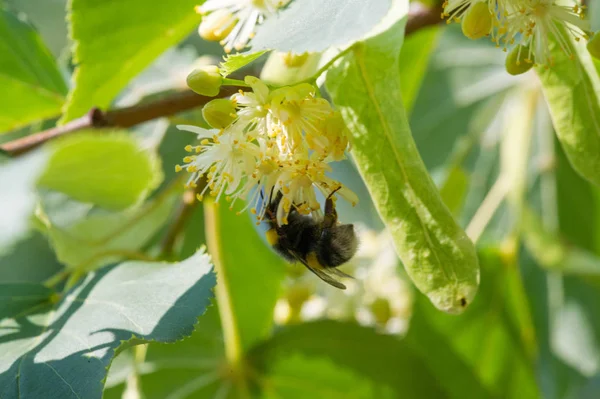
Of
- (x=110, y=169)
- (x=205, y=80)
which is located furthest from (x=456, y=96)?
(x=205, y=80)

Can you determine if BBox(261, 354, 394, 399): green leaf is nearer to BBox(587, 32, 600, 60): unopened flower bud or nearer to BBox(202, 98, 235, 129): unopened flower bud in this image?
BBox(202, 98, 235, 129): unopened flower bud

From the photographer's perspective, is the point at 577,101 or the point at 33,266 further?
the point at 33,266

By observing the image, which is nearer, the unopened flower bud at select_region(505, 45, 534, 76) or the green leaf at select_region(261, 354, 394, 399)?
the unopened flower bud at select_region(505, 45, 534, 76)

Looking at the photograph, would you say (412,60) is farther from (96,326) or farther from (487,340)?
(96,326)

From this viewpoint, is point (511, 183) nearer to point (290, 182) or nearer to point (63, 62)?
point (290, 182)

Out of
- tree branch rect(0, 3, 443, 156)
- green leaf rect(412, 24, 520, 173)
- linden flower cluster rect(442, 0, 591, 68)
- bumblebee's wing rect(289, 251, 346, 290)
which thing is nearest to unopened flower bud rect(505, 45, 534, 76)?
linden flower cluster rect(442, 0, 591, 68)

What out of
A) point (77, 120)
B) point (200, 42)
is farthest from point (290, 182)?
point (200, 42)
